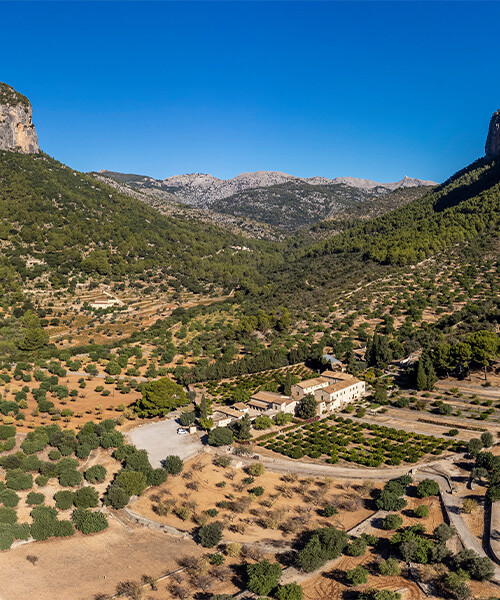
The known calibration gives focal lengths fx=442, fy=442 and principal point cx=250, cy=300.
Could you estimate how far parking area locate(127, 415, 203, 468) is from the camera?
3916 cm

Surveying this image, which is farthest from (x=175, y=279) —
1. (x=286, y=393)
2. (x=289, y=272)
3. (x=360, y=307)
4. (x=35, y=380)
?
(x=286, y=393)

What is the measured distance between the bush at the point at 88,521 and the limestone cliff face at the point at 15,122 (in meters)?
131

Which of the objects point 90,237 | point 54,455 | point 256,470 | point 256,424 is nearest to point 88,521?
point 54,455

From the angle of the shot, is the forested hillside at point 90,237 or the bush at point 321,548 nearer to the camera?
the bush at point 321,548

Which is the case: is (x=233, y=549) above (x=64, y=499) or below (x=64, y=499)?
below

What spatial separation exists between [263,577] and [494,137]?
168 m

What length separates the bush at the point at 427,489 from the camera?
30.2 metres

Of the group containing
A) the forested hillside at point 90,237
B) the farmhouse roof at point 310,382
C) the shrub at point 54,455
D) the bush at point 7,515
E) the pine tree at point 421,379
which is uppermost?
the forested hillside at point 90,237

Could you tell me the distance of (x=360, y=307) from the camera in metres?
76.1

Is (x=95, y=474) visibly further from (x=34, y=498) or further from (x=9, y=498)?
(x=9, y=498)

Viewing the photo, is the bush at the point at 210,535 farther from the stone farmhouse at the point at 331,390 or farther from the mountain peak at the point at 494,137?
the mountain peak at the point at 494,137

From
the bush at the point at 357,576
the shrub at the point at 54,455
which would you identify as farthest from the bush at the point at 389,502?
the shrub at the point at 54,455

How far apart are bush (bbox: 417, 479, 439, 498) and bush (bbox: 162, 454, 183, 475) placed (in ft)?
59.9

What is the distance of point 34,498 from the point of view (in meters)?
31.7
